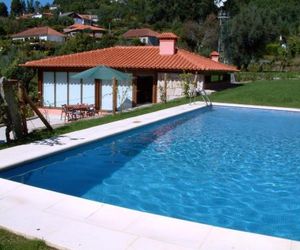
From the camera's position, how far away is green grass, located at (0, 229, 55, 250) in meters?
4.52

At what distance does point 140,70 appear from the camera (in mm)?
24109

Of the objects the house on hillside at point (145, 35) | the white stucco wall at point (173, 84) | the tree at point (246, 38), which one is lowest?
the white stucco wall at point (173, 84)

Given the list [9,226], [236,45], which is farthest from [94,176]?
[236,45]

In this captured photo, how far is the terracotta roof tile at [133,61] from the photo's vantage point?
23.6m

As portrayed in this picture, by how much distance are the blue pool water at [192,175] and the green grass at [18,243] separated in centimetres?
269

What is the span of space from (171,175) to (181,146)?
3060mm

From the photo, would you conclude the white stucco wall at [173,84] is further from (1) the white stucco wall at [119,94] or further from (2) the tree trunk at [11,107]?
(2) the tree trunk at [11,107]

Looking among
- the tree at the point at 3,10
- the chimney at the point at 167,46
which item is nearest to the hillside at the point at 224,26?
the chimney at the point at 167,46

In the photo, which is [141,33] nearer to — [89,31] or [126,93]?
[89,31]

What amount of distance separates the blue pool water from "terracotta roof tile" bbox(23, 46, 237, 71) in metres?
9.59

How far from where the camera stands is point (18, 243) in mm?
4645

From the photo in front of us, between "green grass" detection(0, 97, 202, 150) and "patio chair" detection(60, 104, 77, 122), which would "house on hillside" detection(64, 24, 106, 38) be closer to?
"patio chair" detection(60, 104, 77, 122)

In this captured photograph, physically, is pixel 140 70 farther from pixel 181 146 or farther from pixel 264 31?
pixel 264 31

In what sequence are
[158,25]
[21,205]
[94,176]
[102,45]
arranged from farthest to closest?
[158,25], [102,45], [94,176], [21,205]
